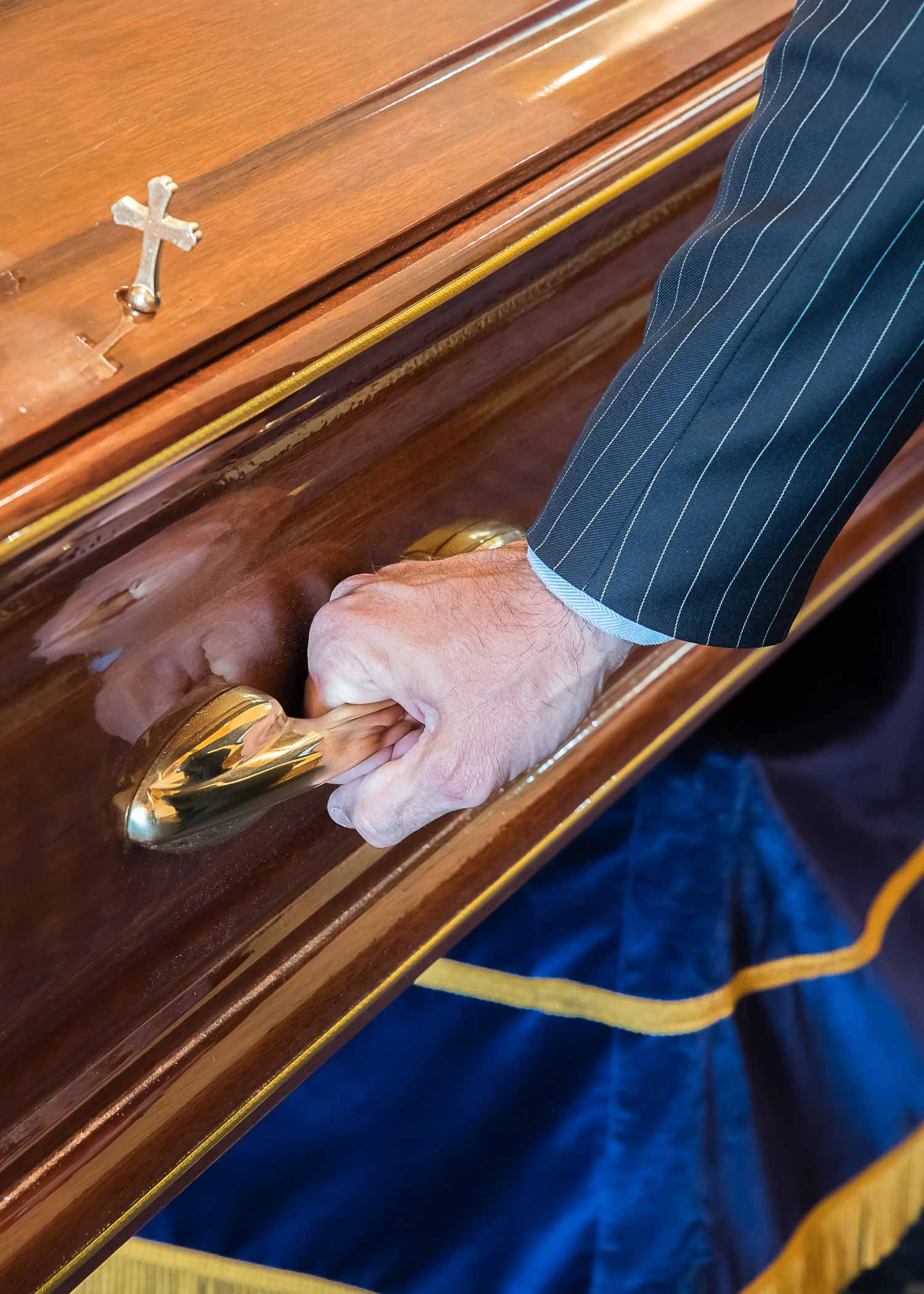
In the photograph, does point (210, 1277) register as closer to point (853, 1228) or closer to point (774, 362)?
point (853, 1228)

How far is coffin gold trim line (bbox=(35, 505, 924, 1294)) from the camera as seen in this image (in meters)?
0.59

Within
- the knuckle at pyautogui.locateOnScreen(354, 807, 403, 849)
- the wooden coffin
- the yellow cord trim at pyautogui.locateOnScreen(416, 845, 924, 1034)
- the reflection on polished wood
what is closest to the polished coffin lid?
the wooden coffin

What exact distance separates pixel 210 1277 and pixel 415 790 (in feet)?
1.23

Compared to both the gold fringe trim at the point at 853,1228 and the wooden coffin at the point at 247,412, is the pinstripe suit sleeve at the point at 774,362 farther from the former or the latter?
the gold fringe trim at the point at 853,1228

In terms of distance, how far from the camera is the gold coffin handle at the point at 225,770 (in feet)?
1.71

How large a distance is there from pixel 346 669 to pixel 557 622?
0.38ft

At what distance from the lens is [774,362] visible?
1.86 ft

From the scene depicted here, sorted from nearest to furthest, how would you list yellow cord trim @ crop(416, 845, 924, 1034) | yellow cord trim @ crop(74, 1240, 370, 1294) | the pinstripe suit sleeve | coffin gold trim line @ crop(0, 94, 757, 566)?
coffin gold trim line @ crop(0, 94, 757, 566) → the pinstripe suit sleeve → yellow cord trim @ crop(74, 1240, 370, 1294) → yellow cord trim @ crop(416, 845, 924, 1034)

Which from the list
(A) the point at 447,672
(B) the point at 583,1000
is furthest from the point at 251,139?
(B) the point at 583,1000

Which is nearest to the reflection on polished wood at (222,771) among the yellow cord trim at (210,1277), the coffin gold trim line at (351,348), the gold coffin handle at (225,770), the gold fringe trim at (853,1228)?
the gold coffin handle at (225,770)

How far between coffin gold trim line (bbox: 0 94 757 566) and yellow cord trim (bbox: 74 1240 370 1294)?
529 millimetres

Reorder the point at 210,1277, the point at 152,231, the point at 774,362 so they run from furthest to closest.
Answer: the point at 210,1277, the point at 774,362, the point at 152,231

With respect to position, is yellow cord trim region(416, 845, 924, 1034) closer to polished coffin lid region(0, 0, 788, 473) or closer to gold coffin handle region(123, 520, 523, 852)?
gold coffin handle region(123, 520, 523, 852)

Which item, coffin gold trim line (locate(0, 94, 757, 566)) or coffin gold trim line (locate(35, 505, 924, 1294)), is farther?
coffin gold trim line (locate(35, 505, 924, 1294))
